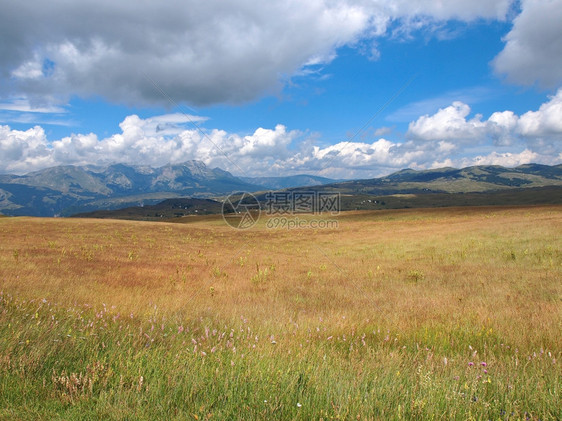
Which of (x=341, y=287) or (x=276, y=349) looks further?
(x=341, y=287)

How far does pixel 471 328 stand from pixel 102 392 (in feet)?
23.0

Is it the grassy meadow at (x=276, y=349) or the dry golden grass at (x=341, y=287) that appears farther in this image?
the dry golden grass at (x=341, y=287)

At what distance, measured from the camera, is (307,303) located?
10.3 meters

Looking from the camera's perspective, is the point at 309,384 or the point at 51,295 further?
the point at 51,295

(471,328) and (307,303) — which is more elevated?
(471,328)

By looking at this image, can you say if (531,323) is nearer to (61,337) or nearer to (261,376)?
(261,376)

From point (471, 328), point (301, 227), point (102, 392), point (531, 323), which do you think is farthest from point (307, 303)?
point (301, 227)

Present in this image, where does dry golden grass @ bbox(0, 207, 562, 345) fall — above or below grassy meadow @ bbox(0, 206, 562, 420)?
below

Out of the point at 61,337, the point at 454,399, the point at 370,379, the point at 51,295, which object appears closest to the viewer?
the point at 454,399

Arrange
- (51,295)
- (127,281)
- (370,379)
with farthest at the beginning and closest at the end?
(127,281) < (51,295) < (370,379)

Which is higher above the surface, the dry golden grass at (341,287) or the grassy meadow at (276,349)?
the grassy meadow at (276,349)

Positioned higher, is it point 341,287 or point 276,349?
point 276,349

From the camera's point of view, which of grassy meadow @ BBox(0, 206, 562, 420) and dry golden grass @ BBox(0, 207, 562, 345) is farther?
dry golden grass @ BBox(0, 207, 562, 345)

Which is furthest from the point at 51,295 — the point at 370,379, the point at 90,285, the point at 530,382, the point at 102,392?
the point at 530,382
